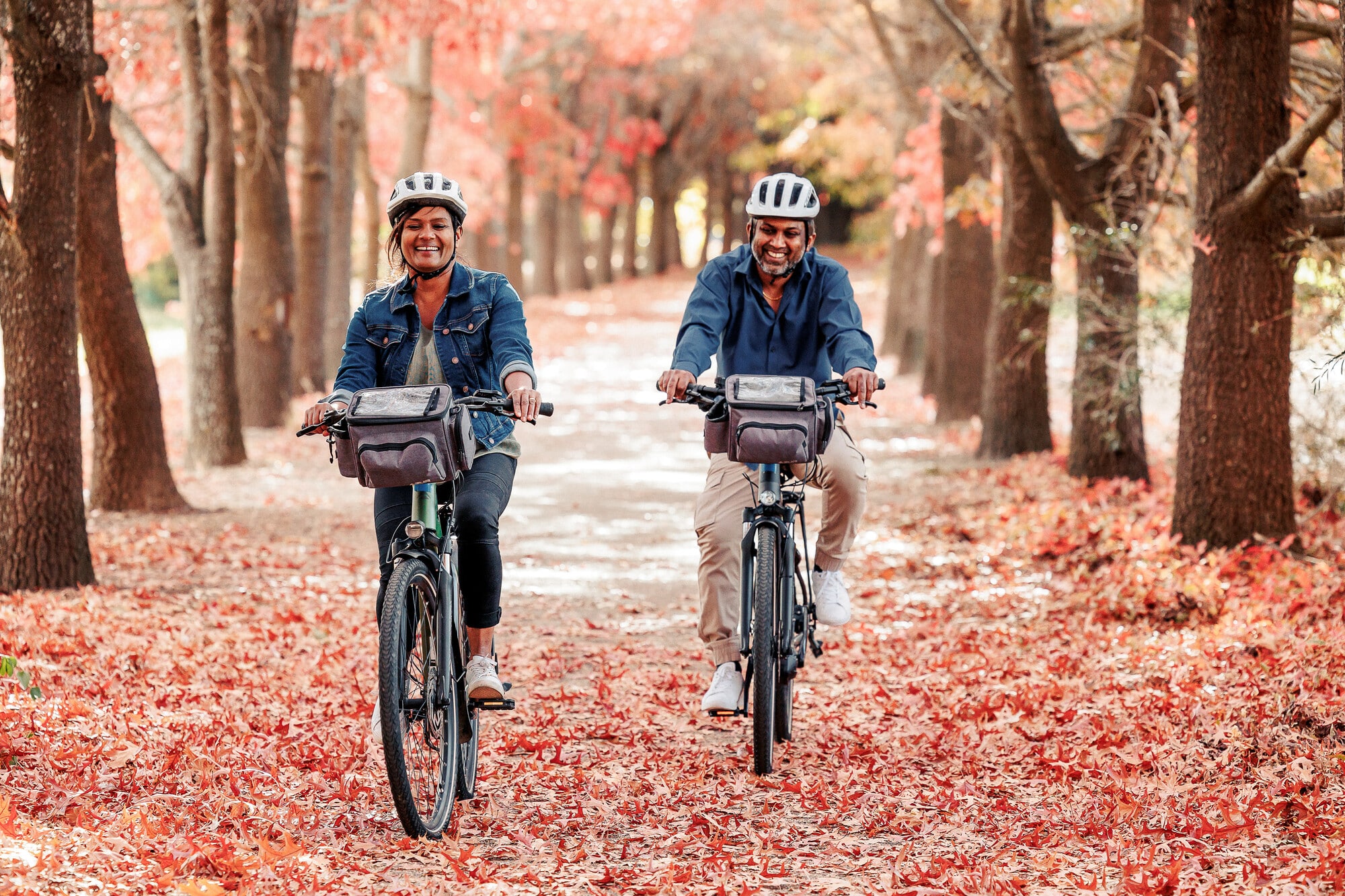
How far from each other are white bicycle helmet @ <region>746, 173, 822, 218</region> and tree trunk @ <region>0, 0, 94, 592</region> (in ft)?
13.7

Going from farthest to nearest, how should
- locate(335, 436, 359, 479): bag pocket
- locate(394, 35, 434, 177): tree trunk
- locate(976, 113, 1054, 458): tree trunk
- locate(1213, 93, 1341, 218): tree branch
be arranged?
1. locate(394, 35, 434, 177): tree trunk
2. locate(976, 113, 1054, 458): tree trunk
3. locate(1213, 93, 1341, 218): tree branch
4. locate(335, 436, 359, 479): bag pocket

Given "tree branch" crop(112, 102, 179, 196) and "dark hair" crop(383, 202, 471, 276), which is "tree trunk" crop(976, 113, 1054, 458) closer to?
"tree branch" crop(112, 102, 179, 196)

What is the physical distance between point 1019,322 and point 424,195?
9.16 meters

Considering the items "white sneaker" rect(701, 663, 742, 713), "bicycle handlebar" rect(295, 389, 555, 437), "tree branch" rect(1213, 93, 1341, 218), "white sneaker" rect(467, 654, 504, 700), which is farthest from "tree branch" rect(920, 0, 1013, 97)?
Result: "white sneaker" rect(467, 654, 504, 700)

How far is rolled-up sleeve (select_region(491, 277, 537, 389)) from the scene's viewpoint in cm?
470

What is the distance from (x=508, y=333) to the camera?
4.78 metres

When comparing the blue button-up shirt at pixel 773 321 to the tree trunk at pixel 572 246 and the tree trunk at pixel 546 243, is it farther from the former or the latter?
the tree trunk at pixel 572 246

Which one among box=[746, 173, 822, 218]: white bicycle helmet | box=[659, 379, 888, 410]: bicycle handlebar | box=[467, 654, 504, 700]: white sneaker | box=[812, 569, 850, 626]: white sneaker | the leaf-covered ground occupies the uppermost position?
box=[746, 173, 822, 218]: white bicycle helmet

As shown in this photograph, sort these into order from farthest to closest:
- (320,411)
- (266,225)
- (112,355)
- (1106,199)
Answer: (266,225), (1106,199), (112,355), (320,411)

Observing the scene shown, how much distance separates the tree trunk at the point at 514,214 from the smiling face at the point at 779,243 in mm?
31023

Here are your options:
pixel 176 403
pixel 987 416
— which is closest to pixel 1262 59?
pixel 987 416

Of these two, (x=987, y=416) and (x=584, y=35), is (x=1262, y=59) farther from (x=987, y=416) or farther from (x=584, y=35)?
(x=584, y=35)

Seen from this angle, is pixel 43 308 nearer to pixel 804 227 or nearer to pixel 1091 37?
pixel 804 227

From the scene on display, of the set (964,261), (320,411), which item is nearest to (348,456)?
(320,411)
